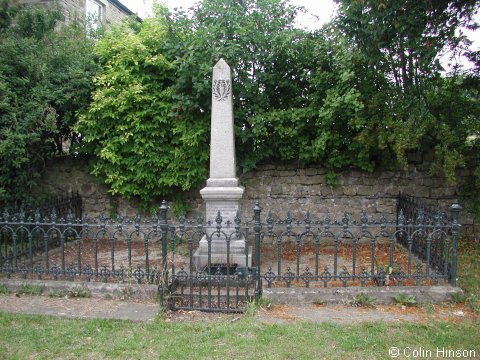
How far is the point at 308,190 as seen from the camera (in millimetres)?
8062

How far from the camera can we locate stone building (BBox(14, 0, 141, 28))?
413 inches

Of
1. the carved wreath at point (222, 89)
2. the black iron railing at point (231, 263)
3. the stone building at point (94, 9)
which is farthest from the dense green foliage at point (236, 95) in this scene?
the stone building at point (94, 9)

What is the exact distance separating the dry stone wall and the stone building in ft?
14.3

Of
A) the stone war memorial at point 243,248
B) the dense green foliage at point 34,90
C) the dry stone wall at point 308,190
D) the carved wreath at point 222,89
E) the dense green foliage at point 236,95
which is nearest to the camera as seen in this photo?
the stone war memorial at point 243,248

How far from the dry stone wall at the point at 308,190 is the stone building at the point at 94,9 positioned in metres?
4.36

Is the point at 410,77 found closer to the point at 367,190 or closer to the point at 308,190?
the point at 367,190

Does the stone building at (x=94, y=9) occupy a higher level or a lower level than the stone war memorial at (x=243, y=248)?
higher

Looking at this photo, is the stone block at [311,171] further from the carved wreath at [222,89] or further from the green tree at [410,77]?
the carved wreath at [222,89]

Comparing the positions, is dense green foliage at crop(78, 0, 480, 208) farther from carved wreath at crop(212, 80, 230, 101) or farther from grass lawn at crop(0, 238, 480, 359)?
grass lawn at crop(0, 238, 480, 359)

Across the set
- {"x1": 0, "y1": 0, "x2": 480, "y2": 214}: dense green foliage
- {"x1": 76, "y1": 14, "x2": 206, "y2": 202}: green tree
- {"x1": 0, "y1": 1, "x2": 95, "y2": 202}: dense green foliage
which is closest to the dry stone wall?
{"x1": 0, "y1": 0, "x2": 480, "y2": 214}: dense green foliage

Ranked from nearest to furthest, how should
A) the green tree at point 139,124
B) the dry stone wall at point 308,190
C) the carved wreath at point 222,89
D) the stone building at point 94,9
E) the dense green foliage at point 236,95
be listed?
the carved wreath at point 222,89, the dense green foliage at point 236,95, the green tree at point 139,124, the dry stone wall at point 308,190, the stone building at point 94,9

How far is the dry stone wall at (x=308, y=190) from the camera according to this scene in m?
7.93

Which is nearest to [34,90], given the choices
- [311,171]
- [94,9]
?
[311,171]

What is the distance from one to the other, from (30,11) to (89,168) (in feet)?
10.4
